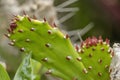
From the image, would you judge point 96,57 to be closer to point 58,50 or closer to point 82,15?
point 58,50

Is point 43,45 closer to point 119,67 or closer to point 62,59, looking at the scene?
point 62,59

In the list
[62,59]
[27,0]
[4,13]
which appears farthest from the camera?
[27,0]

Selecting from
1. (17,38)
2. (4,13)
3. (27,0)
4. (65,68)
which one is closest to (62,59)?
(65,68)

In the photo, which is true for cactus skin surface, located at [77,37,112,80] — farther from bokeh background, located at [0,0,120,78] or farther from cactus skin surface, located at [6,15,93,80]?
bokeh background, located at [0,0,120,78]

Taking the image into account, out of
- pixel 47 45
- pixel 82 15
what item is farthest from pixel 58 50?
pixel 82 15

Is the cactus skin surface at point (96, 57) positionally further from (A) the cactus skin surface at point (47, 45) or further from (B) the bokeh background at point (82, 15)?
(B) the bokeh background at point (82, 15)

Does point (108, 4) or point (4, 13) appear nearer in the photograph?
point (4, 13)

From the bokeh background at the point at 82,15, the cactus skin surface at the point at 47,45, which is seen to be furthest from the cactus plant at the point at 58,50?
the bokeh background at the point at 82,15

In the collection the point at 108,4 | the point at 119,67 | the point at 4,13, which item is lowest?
the point at 119,67
